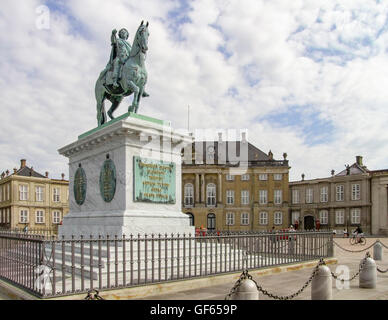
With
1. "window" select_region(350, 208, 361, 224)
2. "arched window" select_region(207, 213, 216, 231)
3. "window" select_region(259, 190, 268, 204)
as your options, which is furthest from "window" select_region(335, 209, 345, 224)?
"arched window" select_region(207, 213, 216, 231)

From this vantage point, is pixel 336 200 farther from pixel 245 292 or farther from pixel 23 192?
pixel 245 292

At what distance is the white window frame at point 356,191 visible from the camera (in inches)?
1852

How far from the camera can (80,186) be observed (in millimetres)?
11969

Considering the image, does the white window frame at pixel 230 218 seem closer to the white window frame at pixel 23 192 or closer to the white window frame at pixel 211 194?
the white window frame at pixel 211 194

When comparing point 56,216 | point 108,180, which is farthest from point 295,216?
point 108,180

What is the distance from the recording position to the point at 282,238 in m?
11.5

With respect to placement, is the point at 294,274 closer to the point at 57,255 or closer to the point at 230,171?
the point at 57,255

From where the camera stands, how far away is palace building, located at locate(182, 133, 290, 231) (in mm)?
54781

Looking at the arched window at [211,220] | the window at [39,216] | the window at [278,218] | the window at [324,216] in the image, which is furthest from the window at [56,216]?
the window at [324,216]

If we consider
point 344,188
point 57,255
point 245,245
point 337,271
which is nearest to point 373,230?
point 344,188

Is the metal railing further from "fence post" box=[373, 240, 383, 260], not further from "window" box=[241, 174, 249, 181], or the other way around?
"window" box=[241, 174, 249, 181]

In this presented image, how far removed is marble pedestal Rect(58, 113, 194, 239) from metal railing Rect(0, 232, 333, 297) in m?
0.62

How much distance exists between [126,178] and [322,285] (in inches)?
212

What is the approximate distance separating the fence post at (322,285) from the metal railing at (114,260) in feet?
6.37
